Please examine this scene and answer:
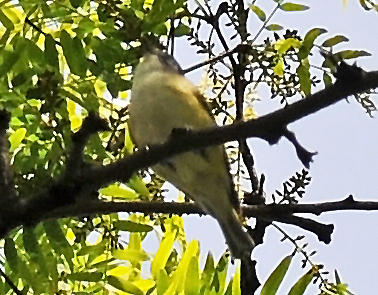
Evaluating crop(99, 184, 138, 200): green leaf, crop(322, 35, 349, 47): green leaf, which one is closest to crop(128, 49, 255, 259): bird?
crop(99, 184, 138, 200): green leaf

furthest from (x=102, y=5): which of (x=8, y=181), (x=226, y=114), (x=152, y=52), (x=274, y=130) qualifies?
(x=274, y=130)

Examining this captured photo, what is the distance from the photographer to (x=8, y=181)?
1.09 meters

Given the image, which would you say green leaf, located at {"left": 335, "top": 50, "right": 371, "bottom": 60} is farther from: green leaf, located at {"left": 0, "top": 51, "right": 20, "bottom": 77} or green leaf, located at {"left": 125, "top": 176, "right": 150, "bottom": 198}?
green leaf, located at {"left": 0, "top": 51, "right": 20, "bottom": 77}

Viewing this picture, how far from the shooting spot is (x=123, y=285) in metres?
1.73

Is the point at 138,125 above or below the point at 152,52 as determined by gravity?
below

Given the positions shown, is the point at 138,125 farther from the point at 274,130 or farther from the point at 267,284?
the point at 274,130

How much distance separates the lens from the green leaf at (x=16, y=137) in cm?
172

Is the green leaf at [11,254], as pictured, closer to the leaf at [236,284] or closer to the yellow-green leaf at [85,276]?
the yellow-green leaf at [85,276]

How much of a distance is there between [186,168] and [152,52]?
0.99ft

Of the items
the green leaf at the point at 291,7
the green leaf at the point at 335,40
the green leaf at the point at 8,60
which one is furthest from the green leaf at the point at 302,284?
the green leaf at the point at 8,60

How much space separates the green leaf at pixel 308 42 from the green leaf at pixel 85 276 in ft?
2.16

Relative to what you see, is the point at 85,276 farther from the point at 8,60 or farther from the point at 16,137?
the point at 8,60

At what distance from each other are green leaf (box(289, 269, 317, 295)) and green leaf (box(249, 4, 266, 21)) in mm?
599

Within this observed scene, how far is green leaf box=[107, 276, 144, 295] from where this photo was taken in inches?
68.0
